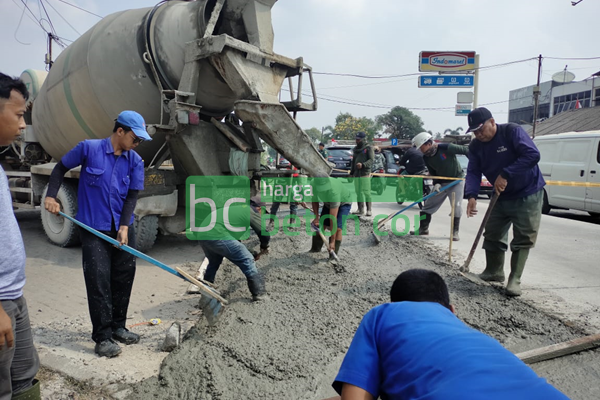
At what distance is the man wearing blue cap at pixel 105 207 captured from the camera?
2.89m

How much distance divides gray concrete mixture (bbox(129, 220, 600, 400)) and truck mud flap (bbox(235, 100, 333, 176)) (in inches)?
49.6

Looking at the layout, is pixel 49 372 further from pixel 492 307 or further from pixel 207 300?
pixel 492 307

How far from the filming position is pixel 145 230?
17.0ft

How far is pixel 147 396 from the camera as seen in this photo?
2.38 m

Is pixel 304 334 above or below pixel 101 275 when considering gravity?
below

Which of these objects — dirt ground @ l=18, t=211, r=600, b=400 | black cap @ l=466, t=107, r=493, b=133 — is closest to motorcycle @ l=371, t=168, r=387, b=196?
dirt ground @ l=18, t=211, r=600, b=400

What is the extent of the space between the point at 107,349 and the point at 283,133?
293 centimetres

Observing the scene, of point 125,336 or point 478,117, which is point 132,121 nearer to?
point 125,336

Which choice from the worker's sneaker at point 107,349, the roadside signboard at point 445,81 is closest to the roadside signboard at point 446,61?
the roadside signboard at point 445,81

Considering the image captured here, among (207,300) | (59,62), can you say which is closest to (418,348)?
(207,300)

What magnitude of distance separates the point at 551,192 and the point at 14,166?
1104cm

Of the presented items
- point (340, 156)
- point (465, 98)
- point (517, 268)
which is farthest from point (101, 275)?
point (465, 98)

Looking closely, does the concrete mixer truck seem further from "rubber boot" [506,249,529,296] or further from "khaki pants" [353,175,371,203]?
"khaki pants" [353,175,371,203]

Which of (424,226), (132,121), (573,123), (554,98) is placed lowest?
(424,226)
